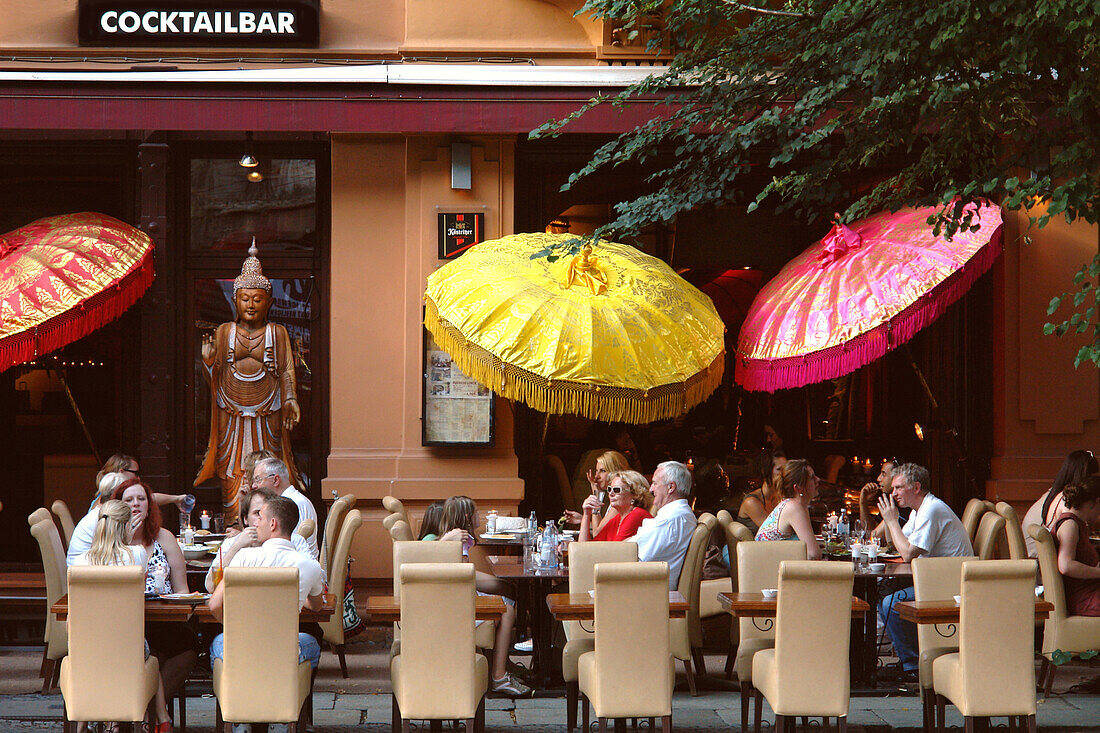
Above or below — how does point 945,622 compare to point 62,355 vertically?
below

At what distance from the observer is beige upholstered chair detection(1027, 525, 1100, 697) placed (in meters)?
8.07

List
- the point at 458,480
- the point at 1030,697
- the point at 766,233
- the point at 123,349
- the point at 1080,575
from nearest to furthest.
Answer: the point at 1030,697 → the point at 1080,575 → the point at 458,480 → the point at 123,349 → the point at 766,233

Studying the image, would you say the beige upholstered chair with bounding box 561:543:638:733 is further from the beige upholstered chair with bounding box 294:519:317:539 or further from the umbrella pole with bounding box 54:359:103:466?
the umbrella pole with bounding box 54:359:103:466

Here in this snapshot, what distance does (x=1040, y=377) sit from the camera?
10.8 metres

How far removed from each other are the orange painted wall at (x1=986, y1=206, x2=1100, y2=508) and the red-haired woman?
7206 millimetres

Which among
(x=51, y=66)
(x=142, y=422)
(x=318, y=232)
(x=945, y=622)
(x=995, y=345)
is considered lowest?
(x=945, y=622)

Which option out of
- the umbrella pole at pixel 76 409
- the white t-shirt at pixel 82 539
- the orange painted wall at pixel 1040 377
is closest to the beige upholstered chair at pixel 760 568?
the orange painted wall at pixel 1040 377

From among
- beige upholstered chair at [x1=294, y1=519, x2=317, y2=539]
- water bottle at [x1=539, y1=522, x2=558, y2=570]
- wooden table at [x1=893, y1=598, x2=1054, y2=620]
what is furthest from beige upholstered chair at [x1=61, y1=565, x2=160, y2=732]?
wooden table at [x1=893, y1=598, x2=1054, y2=620]

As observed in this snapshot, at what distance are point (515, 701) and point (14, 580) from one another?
4.35 m

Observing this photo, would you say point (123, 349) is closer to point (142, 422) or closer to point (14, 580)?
point (142, 422)

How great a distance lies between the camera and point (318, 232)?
36.0 feet

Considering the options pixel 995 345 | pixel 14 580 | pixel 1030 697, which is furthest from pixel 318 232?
pixel 1030 697

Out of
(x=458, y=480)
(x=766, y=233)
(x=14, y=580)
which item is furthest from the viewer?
(x=766, y=233)

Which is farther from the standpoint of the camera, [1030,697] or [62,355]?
[62,355]
